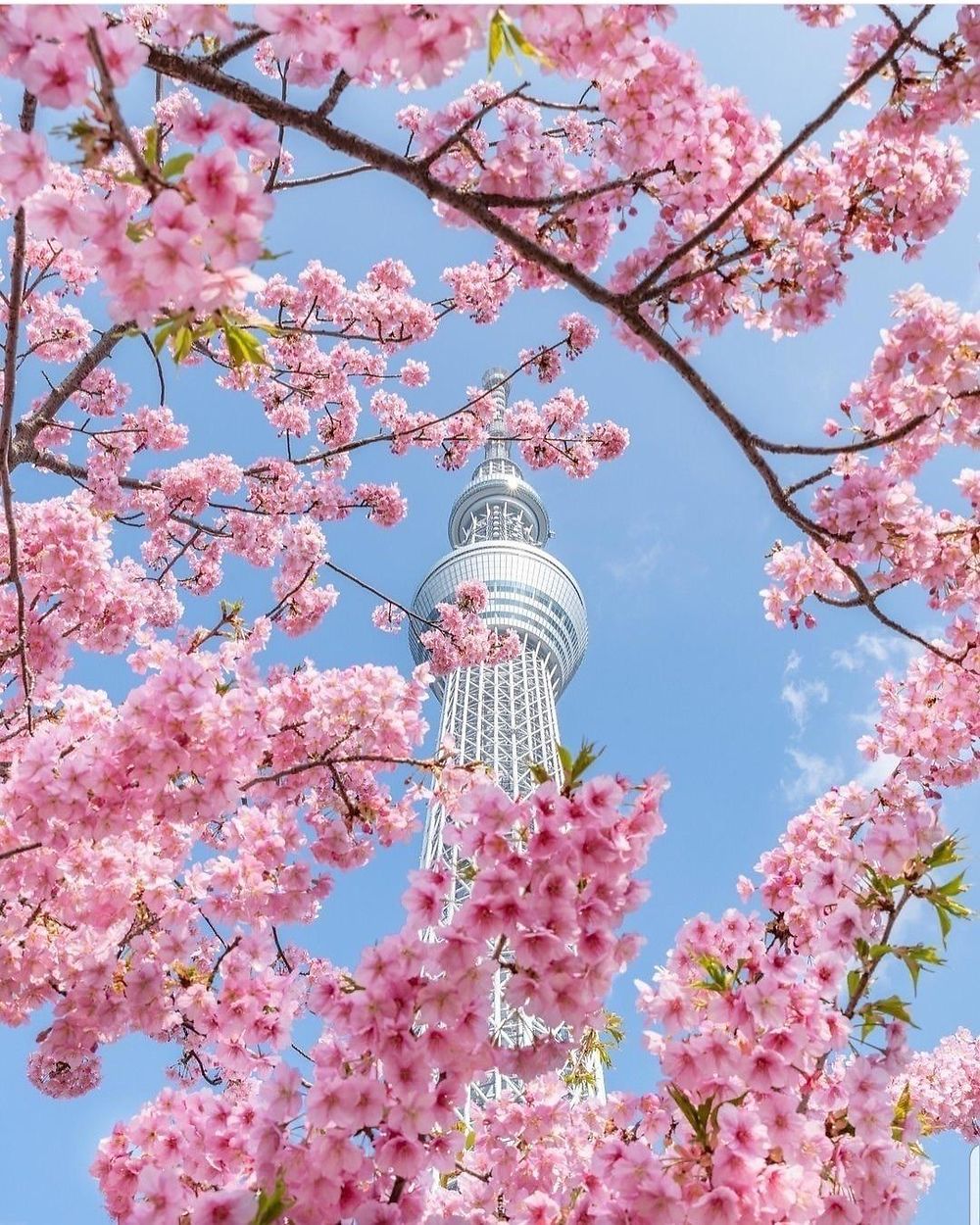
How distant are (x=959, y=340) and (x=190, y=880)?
3.86 metres

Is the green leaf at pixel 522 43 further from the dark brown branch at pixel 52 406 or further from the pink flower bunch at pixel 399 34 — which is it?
the dark brown branch at pixel 52 406

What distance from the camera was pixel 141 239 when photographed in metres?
1.71

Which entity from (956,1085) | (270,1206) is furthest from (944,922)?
(956,1085)

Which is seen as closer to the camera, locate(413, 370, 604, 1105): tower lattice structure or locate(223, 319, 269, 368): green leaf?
locate(223, 319, 269, 368): green leaf

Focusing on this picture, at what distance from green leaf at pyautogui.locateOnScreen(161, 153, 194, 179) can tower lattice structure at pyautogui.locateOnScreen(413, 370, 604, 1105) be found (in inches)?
1550

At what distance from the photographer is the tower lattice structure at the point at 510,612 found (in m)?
45.8

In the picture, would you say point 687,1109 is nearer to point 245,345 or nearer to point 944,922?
point 944,922

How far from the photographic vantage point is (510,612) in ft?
166

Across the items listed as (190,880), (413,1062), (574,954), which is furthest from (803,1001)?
(190,880)

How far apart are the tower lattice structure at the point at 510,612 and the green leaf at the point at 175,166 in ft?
129

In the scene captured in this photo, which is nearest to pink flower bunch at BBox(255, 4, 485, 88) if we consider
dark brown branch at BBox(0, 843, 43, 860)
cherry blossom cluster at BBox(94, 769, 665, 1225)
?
cherry blossom cluster at BBox(94, 769, 665, 1225)

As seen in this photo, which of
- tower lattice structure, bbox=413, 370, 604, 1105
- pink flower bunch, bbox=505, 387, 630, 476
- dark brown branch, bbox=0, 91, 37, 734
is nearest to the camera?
dark brown branch, bbox=0, 91, 37, 734

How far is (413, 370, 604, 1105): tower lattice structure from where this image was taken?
45781 millimetres

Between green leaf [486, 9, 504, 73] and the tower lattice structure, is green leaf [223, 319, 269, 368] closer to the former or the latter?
green leaf [486, 9, 504, 73]
